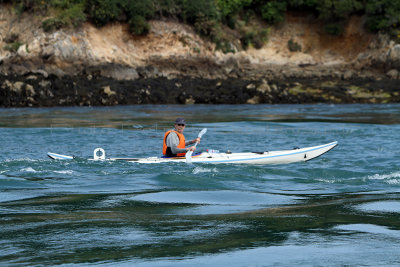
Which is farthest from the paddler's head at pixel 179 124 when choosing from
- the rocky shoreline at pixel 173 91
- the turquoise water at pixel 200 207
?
the rocky shoreline at pixel 173 91

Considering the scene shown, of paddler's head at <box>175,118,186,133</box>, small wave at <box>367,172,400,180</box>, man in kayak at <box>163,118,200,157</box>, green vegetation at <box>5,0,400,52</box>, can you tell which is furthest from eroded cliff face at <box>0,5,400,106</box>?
small wave at <box>367,172,400,180</box>

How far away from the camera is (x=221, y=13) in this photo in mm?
51781

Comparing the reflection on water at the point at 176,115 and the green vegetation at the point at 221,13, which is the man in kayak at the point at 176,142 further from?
the green vegetation at the point at 221,13

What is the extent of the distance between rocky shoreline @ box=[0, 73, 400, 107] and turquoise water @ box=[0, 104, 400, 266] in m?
17.4

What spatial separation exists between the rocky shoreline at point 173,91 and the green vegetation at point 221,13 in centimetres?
601

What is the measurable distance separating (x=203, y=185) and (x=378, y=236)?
4.92m

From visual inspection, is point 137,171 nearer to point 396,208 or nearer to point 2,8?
point 396,208

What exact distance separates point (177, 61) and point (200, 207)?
38259 millimetres

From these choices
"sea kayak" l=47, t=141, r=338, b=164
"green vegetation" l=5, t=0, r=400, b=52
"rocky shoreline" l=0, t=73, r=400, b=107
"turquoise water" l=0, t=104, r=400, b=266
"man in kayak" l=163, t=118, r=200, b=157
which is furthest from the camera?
"green vegetation" l=5, t=0, r=400, b=52

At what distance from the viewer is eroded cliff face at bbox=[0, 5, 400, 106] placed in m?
39.3

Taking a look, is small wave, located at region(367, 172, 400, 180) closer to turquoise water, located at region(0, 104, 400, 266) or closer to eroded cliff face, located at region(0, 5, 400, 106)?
turquoise water, located at region(0, 104, 400, 266)

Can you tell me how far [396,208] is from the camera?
7965 mm

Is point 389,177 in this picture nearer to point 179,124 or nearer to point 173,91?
point 179,124

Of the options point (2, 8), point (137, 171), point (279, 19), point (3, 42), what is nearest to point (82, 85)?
point (3, 42)
